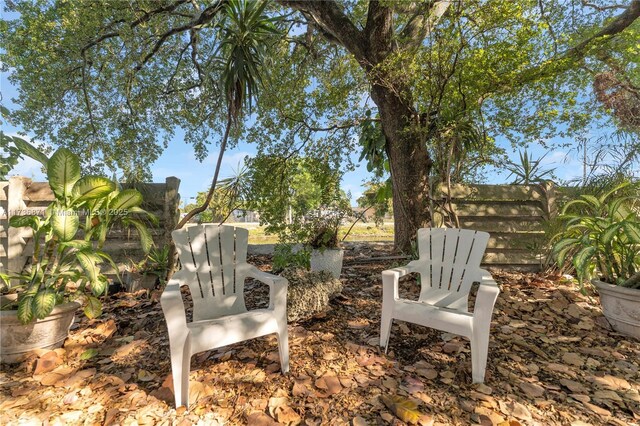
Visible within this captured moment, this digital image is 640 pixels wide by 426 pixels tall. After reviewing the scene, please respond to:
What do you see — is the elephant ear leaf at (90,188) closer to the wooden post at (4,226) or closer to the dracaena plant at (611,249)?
the wooden post at (4,226)

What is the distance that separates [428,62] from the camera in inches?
108


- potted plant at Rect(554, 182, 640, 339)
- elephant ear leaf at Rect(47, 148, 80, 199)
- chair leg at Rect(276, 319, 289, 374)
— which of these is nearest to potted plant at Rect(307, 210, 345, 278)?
chair leg at Rect(276, 319, 289, 374)

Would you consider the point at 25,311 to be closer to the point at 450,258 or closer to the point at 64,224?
the point at 64,224

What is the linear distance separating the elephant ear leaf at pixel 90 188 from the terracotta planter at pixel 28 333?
2.56 ft

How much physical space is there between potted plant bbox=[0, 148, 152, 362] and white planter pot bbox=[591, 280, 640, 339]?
3749mm

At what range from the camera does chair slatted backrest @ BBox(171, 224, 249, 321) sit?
1.85 meters

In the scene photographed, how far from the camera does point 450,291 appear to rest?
2115 millimetres

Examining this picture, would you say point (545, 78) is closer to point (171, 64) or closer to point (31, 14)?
point (171, 64)

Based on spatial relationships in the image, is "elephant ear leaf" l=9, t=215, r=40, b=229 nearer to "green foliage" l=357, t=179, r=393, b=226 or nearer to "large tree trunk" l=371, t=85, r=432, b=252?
"large tree trunk" l=371, t=85, r=432, b=252

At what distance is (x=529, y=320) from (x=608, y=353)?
0.49 meters

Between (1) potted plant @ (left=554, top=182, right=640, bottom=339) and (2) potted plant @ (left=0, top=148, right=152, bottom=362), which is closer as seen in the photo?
(2) potted plant @ (left=0, top=148, right=152, bottom=362)

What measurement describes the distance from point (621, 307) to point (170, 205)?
4462mm

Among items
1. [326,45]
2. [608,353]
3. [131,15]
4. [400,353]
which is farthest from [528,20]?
[131,15]

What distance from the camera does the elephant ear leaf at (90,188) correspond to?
204 centimetres
